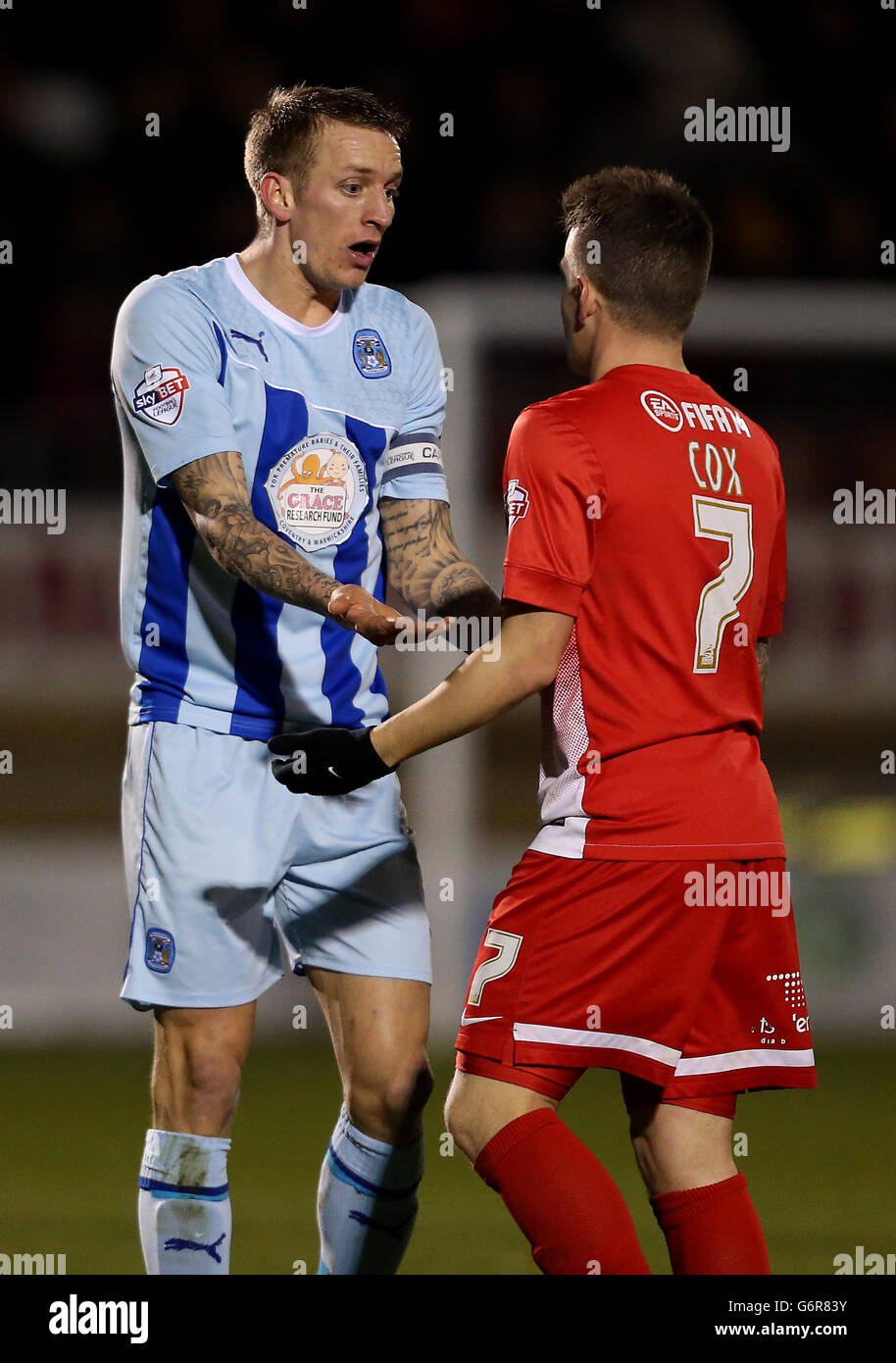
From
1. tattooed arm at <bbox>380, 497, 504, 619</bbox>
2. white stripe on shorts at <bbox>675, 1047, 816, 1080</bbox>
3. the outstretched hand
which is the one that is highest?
tattooed arm at <bbox>380, 497, 504, 619</bbox>

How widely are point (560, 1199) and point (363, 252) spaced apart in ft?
4.84

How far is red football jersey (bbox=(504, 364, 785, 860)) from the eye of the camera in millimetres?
2273

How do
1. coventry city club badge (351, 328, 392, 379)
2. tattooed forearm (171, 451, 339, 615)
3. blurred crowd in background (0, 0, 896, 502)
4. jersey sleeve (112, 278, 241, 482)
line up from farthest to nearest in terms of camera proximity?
blurred crowd in background (0, 0, 896, 502), coventry city club badge (351, 328, 392, 379), jersey sleeve (112, 278, 241, 482), tattooed forearm (171, 451, 339, 615)

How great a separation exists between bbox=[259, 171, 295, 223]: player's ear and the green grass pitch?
1799 mm

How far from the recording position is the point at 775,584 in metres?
2.61

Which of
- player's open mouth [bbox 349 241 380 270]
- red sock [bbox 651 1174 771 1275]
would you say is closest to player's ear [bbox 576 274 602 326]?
player's open mouth [bbox 349 241 380 270]

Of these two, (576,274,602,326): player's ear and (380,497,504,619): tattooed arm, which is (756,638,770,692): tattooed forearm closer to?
(380,497,504,619): tattooed arm

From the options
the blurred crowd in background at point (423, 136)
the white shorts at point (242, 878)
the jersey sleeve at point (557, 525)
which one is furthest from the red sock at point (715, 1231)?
the blurred crowd in background at point (423, 136)

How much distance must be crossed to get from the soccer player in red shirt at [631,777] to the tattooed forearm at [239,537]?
0.25 metres

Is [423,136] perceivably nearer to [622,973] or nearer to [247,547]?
[247,547]

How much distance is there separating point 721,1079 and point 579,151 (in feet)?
28.7

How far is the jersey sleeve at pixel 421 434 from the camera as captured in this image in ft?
9.55

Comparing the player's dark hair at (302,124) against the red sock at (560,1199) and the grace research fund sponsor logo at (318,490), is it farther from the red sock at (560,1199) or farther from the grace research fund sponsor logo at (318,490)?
the red sock at (560,1199)

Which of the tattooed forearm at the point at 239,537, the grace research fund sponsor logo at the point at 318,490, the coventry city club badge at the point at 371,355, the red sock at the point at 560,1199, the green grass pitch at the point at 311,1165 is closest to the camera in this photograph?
the red sock at the point at 560,1199
